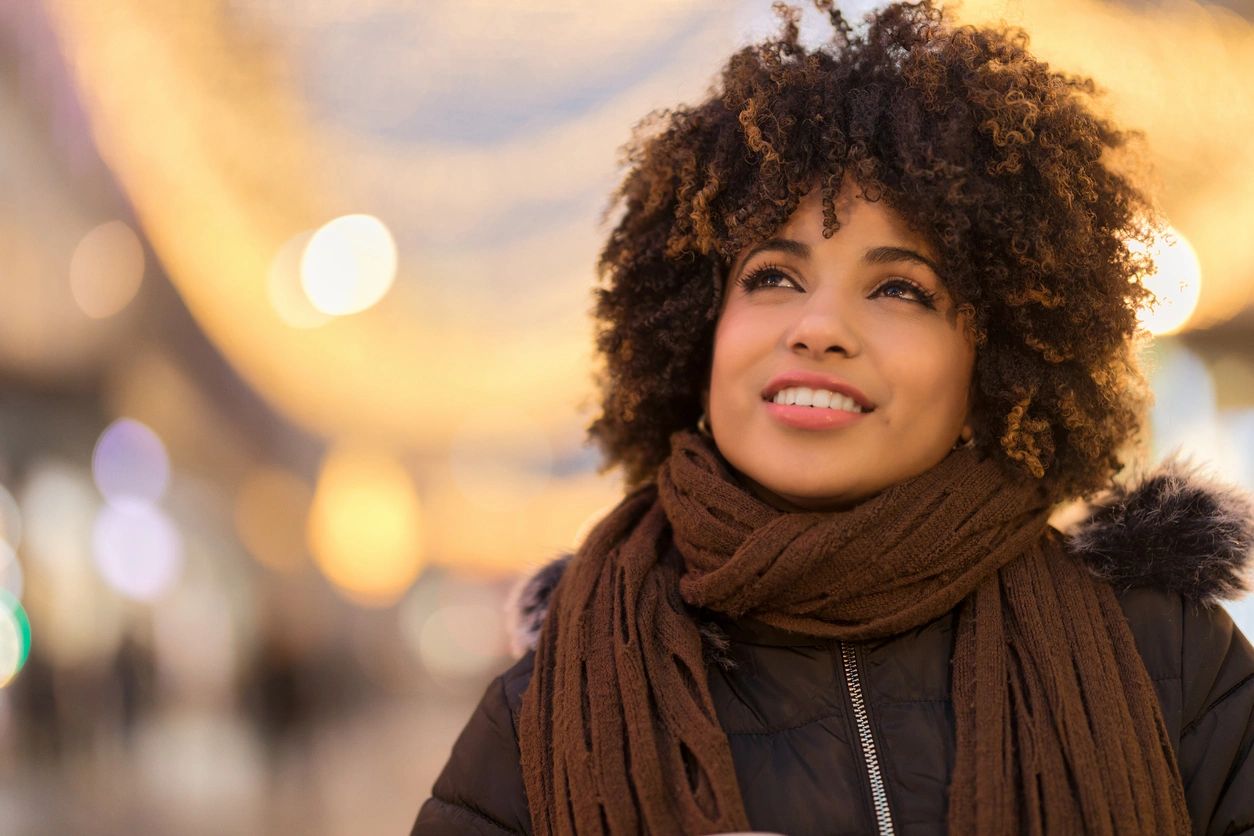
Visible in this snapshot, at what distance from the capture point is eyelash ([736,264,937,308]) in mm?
2035

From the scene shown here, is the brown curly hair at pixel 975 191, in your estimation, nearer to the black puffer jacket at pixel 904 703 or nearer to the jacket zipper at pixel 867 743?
the black puffer jacket at pixel 904 703

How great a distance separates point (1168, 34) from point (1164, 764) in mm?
2484

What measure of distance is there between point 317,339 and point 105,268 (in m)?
0.97

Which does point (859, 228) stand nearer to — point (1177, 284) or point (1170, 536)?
point (1170, 536)

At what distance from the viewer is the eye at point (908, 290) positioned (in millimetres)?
2033

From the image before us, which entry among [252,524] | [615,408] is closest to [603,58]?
[615,408]

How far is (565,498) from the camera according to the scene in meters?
4.62

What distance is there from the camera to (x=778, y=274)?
2.11 m

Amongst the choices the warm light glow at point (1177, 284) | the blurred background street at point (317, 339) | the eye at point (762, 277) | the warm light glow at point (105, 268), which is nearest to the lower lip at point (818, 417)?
the eye at point (762, 277)

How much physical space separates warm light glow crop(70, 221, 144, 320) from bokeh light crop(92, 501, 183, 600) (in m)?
0.98

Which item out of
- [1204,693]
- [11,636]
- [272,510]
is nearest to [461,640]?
[272,510]

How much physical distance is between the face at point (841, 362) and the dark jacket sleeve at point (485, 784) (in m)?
0.58

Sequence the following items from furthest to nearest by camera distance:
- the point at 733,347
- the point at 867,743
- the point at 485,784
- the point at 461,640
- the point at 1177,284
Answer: the point at 461,640 < the point at 1177,284 < the point at 733,347 < the point at 485,784 < the point at 867,743

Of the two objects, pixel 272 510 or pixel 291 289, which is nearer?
pixel 291 289
